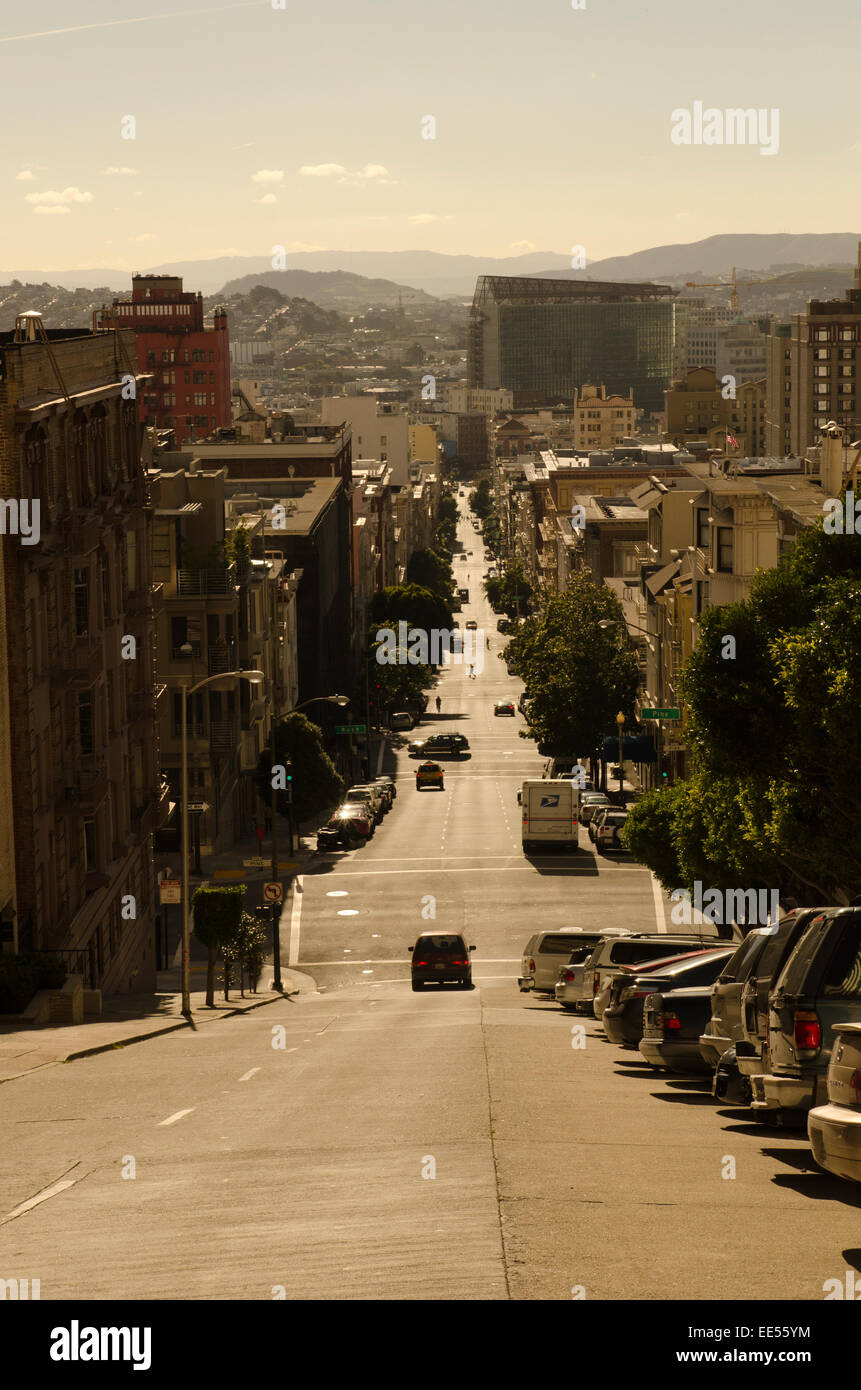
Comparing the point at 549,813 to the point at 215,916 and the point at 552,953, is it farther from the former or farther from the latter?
the point at 552,953

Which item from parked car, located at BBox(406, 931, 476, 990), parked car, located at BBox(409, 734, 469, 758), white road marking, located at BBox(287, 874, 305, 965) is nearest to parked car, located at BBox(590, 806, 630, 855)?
white road marking, located at BBox(287, 874, 305, 965)

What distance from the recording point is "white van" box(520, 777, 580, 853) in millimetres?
69375

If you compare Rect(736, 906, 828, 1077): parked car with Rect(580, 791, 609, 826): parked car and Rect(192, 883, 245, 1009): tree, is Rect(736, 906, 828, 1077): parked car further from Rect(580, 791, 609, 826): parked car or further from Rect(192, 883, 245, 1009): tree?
Rect(580, 791, 609, 826): parked car

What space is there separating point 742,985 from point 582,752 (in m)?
78.3

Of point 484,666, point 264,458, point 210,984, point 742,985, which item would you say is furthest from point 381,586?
point 742,985

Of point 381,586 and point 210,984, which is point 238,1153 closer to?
point 210,984

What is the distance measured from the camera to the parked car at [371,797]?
276 ft

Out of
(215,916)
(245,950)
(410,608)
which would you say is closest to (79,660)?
(215,916)

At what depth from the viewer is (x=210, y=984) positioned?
41.2 m

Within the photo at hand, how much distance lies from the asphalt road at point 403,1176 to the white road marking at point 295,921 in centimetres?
2364

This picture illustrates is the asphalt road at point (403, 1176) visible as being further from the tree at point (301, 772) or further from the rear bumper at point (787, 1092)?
the tree at point (301, 772)

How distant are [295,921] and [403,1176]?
46.7 metres

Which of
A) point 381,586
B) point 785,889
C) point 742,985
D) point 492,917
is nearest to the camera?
point 742,985

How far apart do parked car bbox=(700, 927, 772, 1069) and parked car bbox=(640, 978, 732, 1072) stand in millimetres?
1823
